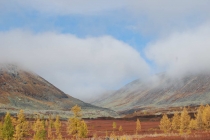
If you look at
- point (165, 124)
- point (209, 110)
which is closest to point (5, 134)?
point (165, 124)

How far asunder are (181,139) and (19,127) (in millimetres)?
29086

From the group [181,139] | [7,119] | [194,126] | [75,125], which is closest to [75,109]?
[75,125]

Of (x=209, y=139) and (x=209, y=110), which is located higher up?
(x=209, y=110)

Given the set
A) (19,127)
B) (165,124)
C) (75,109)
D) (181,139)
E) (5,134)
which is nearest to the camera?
(181,139)

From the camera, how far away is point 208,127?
66188mm

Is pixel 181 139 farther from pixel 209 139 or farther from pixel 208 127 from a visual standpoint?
pixel 208 127

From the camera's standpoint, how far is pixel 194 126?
7000 cm

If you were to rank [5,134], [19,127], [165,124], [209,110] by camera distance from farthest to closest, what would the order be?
1. [165,124]
2. [209,110]
3. [19,127]
4. [5,134]

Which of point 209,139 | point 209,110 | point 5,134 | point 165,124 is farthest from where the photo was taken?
point 165,124

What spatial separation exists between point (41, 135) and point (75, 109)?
11.1m

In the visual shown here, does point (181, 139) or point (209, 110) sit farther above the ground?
point (209, 110)

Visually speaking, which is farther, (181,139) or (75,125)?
(75,125)

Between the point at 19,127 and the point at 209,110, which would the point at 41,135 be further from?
the point at 209,110

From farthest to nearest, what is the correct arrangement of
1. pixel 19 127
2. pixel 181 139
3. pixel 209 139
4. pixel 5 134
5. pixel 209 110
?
pixel 209 110 < pixel 19 127 < pixel 5 134 < pixel 181 139 < pixel 209 139
